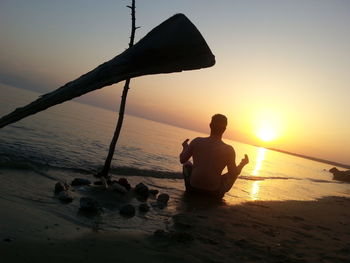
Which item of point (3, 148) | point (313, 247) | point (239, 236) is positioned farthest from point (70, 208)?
point (3, 148)

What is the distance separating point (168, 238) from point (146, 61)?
13.9 ft

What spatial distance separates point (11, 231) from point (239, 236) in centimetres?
384

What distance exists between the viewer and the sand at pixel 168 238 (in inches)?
159

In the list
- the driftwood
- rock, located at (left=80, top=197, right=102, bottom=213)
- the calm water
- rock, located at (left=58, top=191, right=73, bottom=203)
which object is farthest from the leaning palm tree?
the calm water

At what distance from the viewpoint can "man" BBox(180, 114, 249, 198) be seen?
8.38 meters

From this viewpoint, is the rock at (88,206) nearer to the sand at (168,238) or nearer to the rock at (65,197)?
the sand at (168,238)

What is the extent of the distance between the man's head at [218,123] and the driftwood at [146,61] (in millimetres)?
6943

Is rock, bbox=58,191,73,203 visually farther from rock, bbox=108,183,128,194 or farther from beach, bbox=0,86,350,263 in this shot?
rock, bbox=108,183,128,194

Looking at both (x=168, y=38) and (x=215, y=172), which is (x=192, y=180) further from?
(x=168, y=38)

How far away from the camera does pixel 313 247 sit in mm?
6172

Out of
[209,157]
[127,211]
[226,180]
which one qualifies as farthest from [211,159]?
[127,211]

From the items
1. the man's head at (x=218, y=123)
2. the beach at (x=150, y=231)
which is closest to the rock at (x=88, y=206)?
the beach at (x=150, y=231)

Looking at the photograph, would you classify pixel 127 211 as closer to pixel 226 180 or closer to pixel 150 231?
pixel 150 231

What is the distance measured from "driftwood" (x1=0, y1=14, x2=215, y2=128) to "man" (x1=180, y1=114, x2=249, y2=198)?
6976 mm
